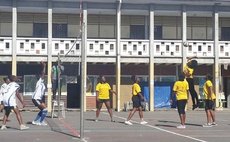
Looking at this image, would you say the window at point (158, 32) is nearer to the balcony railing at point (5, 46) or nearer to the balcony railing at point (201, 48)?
the balcony railing at point (201, 48)

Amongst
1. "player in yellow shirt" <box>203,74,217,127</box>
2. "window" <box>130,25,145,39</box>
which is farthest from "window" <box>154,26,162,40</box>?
"player in yellow shirt" <box>203,74,217,127</box>

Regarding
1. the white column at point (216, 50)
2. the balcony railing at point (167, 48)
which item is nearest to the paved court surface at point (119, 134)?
the white column at point (216, 50)

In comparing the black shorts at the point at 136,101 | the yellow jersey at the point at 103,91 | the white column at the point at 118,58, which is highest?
the white column at the point at 118,58

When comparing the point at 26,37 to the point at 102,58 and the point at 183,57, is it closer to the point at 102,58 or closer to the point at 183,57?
the point at 102,58

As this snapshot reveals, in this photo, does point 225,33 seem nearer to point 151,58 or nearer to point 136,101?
point 151,58

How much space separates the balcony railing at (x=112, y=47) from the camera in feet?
108

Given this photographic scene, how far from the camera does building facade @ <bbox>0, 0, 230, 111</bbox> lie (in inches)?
1298

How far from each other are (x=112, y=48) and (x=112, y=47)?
8cm

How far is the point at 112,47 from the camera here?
33875 millimetres

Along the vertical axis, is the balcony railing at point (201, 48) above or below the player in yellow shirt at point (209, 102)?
above

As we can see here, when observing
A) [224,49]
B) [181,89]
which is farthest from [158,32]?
[181,89]

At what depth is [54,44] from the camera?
3334cm

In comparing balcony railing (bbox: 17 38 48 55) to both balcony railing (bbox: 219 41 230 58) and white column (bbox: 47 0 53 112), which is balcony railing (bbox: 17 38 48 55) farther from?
balcony railing (bbox: 219 41 230 58)

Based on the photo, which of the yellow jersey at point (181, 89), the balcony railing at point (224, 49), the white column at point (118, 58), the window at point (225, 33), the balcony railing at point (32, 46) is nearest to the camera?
the yellow jersey at point (181, 89)
